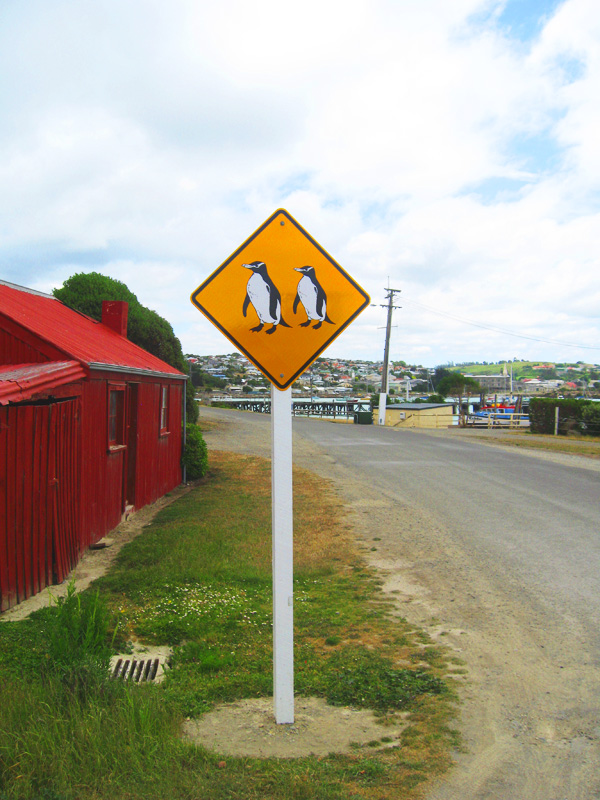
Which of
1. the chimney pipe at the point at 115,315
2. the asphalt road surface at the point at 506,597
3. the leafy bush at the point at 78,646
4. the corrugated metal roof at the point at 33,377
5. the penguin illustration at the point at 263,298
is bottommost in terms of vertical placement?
the asphalt road surface at the point at 506,597

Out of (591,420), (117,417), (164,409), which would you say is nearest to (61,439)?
(117,417)

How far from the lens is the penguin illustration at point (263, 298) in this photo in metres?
3.76

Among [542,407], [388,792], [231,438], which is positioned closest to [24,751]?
[388,792]

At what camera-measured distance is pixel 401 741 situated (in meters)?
3.50

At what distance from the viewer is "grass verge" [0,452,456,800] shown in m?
2.97

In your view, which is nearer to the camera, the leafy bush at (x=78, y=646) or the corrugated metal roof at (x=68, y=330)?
the leafy bush at (x=78, y=646)

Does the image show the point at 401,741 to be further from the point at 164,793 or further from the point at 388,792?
the point at 164,793

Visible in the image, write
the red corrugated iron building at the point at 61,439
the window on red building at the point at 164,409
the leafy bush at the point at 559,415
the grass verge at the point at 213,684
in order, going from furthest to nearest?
the leafy bush at the point at 559,415 < the window on red building at the point at 164,409 < the red corrugated iron building at the point at 61,439 < the grass verge at the point at 213,684

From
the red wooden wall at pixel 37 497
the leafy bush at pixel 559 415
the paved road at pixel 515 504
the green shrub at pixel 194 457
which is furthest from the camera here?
the leafy bush at pixel 559 415

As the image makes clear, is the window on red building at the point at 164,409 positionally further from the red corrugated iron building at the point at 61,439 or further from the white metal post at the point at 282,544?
the white metal post at the point at 282,544

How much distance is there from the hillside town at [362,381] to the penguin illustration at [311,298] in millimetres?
65864

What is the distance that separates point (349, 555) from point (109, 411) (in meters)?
3.93

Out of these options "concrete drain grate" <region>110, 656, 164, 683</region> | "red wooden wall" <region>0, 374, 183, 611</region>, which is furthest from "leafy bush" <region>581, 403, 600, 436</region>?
"concrete drain grate" <region>110, 656, 164, 683</region>

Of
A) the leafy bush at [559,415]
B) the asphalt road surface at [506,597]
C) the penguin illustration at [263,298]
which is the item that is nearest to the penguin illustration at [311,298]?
the penguin illustration at [263,298]
